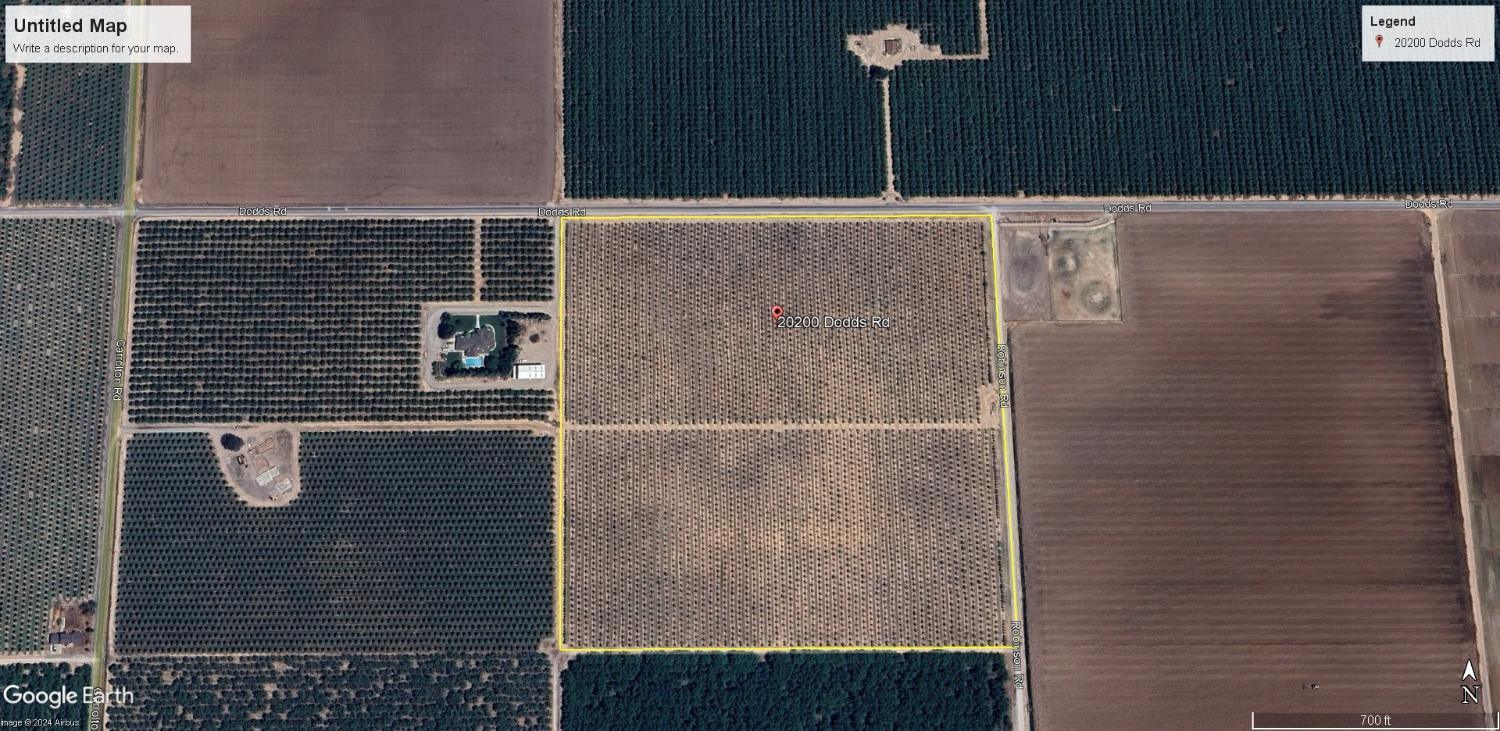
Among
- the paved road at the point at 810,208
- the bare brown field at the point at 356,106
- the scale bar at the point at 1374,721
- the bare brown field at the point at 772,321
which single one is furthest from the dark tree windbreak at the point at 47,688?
the scale bar at the point at 1374,721

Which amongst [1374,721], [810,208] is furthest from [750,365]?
[1374,721]

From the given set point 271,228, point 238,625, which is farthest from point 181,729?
point 271,228

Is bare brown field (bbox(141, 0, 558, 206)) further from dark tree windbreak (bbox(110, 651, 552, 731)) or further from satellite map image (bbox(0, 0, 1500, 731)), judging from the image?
dark tree windbreak (bbox(110, 651, 552, 731))

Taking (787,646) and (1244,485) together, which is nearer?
(787,646)

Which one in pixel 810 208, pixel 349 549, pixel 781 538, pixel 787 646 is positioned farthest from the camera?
pixel 810 208

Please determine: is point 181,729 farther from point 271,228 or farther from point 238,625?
point 271,228

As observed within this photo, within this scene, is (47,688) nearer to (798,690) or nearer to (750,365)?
(798,690)
